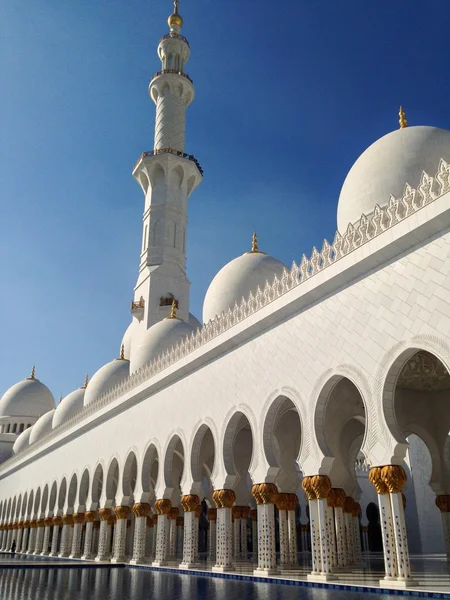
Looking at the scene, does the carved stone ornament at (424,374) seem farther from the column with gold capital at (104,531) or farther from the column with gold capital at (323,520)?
the column with gold capital at (104,531)

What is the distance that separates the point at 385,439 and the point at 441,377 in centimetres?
347

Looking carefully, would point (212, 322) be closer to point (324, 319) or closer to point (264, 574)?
point (324, 319)

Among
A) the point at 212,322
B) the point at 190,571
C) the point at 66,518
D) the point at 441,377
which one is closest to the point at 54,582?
the point at 190,571

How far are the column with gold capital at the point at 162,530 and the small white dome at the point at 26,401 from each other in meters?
22.9

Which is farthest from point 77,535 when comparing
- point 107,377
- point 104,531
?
point 107,377

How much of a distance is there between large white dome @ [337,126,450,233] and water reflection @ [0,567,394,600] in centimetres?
568

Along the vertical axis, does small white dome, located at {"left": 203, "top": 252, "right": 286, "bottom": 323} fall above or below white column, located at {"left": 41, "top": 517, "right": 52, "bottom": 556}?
above

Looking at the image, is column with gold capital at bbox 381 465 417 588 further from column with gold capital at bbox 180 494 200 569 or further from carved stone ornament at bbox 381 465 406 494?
column with gold capital at bbox 180 494 200 569

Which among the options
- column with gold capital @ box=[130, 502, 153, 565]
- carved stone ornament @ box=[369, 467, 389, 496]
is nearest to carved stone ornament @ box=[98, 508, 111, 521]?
column with gold capital @ box=[130, 502, 153, 565]

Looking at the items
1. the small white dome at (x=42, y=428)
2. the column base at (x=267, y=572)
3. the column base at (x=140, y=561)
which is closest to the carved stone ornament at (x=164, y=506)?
the column base at (x=140, y=561)

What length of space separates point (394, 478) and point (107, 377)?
14367mm

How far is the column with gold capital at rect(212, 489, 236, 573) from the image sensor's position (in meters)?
9.55

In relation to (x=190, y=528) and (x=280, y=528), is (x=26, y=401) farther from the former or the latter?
(x=280, y=528)

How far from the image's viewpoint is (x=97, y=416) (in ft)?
54.4
